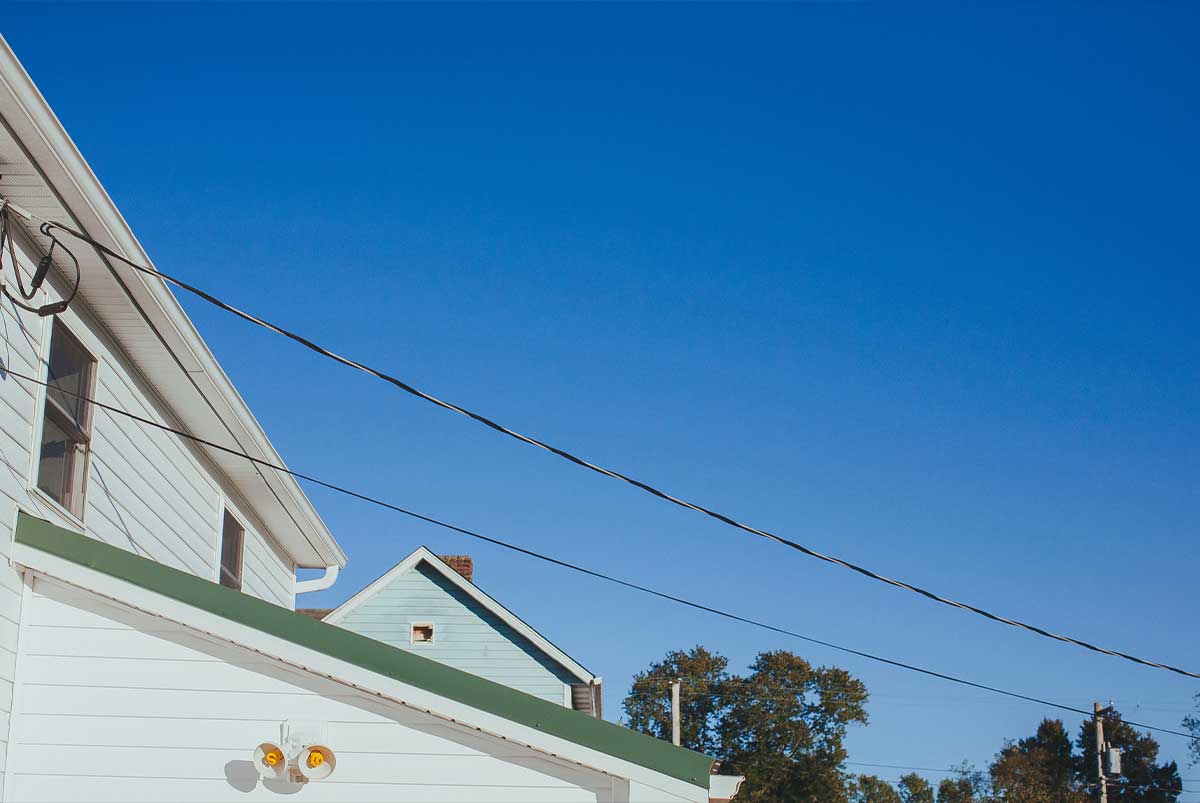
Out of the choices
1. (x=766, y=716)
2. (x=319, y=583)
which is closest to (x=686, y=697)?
(x=766, y=716)

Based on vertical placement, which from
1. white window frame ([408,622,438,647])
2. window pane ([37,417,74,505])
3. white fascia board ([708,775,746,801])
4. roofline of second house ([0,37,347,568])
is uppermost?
white window frame ([408,622,438,647])

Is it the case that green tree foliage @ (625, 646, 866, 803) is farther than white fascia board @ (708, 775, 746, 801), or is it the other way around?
green tree foliage @ (625, 646, 866, 803)

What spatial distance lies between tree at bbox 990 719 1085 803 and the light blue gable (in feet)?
146

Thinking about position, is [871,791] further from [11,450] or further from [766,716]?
[11,450]

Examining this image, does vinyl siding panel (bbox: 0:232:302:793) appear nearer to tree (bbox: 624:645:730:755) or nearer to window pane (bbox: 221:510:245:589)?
window pane (bbox: 221:510:245:589)

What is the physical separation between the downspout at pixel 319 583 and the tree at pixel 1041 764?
53644 millimetres

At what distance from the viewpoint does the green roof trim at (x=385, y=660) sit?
22.4 ft

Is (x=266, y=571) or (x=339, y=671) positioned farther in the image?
(x=266, y=571)

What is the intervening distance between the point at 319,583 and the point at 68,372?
7762 mm

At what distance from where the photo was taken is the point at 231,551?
43.4 ft

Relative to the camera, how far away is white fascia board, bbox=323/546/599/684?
967 inches

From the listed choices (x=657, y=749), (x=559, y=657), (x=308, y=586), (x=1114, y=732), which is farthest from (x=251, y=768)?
(x=1114, y=732)

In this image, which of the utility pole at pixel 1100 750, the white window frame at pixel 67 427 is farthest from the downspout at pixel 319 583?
the utility pole at pixel 1100 750

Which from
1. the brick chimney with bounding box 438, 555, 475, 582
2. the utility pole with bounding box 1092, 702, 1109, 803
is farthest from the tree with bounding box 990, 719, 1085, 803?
the brick chimney with bounding box 438, 555, 475, 582
